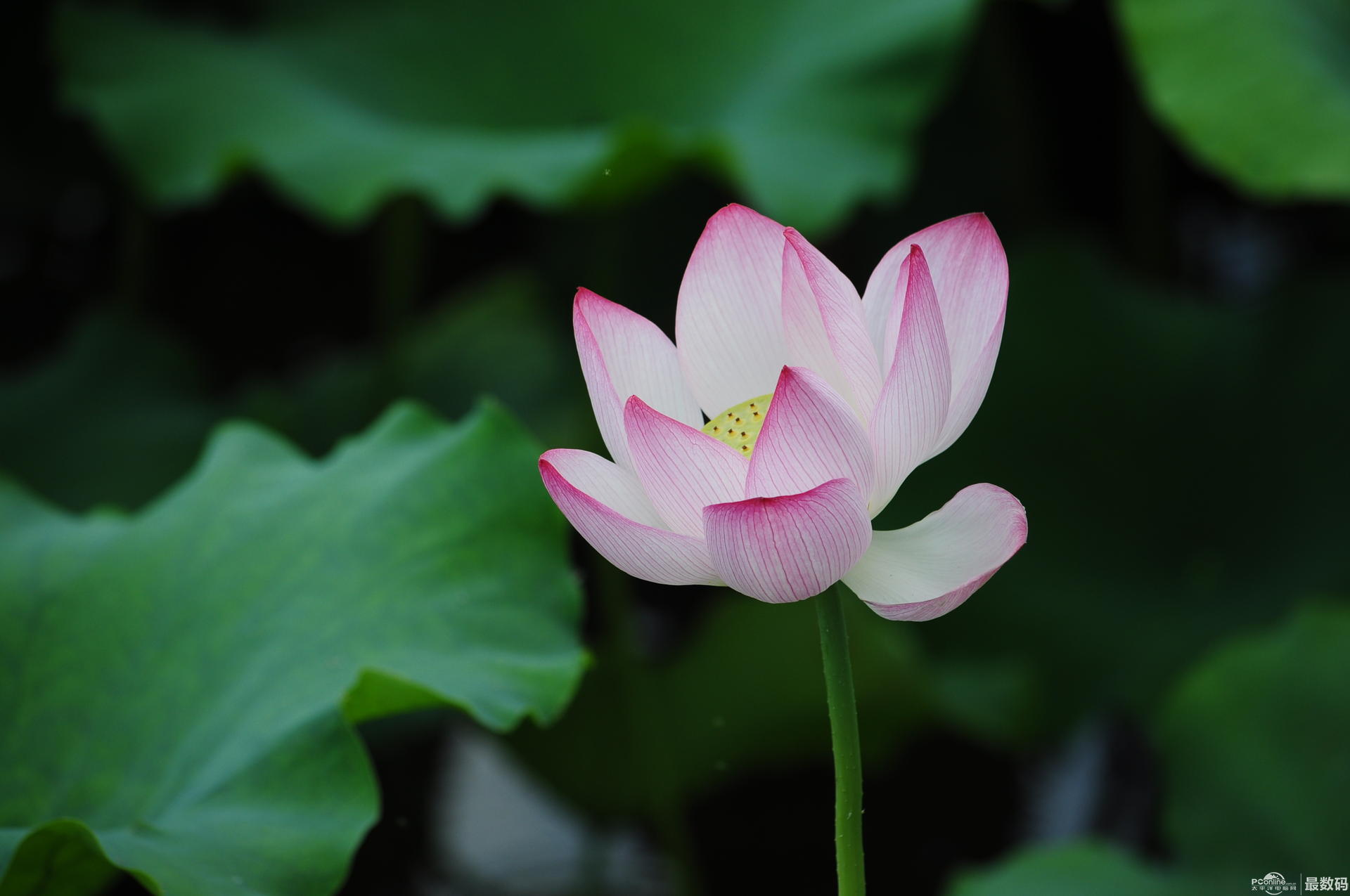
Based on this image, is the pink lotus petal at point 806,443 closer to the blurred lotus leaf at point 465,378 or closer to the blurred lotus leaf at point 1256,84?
the blurred lotus leaf at point 1256,84

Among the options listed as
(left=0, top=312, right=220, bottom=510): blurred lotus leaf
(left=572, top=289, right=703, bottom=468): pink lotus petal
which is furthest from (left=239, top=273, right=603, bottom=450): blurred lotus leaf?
(left=572, top=289, right=703, bottom=468): pink lotus petal

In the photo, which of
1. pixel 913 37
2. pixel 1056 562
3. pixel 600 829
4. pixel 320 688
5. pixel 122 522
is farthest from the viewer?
pixel 600 829

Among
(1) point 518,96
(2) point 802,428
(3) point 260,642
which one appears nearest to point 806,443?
(2) point 802,428

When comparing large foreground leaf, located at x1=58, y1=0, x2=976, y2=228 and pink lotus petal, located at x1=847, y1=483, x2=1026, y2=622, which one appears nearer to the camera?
pink lotus petal, located at x1=847, y1=483, x2=1026, y2=622

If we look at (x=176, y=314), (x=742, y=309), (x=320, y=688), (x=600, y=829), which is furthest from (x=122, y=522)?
(x=176, y=314)

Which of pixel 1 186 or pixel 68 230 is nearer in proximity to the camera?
pixel 1 186

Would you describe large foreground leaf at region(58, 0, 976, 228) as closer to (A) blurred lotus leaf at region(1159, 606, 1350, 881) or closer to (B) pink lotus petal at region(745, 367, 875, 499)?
(A) blurred lotus leaf at region(1159, 606, 1350, 881)

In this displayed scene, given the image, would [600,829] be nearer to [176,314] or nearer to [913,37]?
[913,37]
